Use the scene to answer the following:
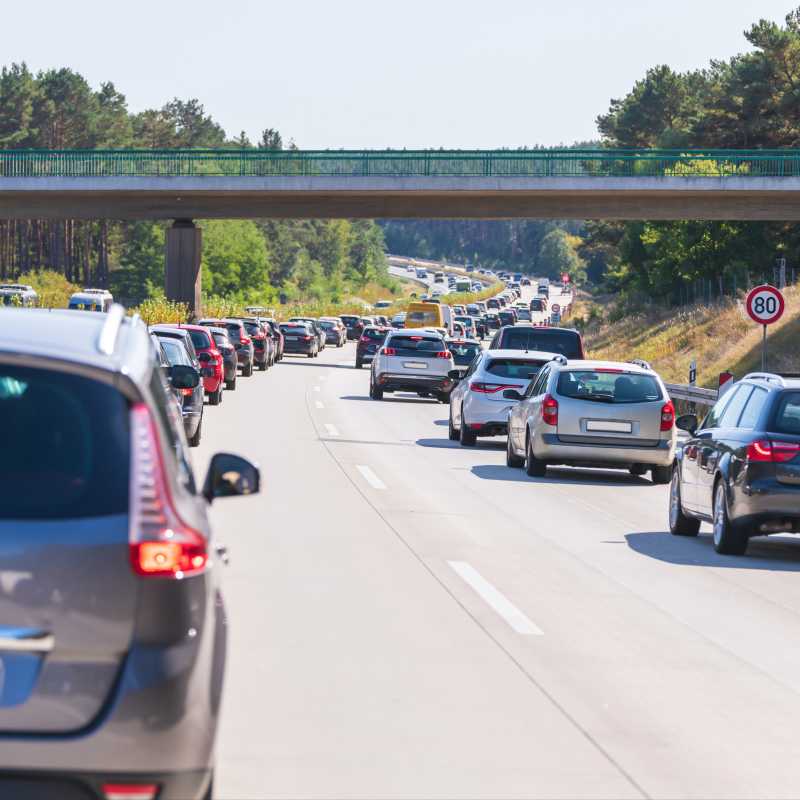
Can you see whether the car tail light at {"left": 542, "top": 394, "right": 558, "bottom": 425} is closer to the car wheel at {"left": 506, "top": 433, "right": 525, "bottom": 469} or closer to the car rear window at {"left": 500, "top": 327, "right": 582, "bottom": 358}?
the car wheel at {"left": 506, "top": 433, "right": 525, "bottom": 469}

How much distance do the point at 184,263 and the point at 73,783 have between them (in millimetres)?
67886

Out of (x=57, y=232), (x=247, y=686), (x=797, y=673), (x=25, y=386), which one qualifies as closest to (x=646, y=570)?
(x=797, y=673)

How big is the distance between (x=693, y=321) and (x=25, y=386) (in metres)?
63.9

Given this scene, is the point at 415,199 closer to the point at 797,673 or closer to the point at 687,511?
the point at 687,511

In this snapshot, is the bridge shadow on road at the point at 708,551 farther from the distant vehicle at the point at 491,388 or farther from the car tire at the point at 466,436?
the car tire at the point at 466,436

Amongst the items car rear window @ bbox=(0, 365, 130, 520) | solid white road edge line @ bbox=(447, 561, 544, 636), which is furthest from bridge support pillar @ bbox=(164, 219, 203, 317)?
car rear window @ bbox=(0, 365, 130, 520)

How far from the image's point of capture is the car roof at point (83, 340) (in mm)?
4703

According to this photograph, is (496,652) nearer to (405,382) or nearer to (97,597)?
(97,597)

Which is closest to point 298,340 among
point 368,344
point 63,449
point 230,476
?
point 368,344

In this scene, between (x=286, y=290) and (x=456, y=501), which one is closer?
(x=456, y=501)

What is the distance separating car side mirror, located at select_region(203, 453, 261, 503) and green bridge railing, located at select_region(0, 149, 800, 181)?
54.9m

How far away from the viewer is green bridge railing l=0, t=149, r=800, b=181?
197 ft

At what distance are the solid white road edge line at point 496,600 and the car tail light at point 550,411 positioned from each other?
8.16 metres

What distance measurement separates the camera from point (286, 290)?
180 metres
